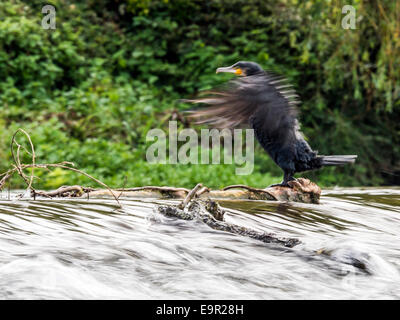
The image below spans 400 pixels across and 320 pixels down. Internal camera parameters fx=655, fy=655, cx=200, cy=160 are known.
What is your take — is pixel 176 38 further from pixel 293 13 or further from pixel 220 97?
pixel 220 97

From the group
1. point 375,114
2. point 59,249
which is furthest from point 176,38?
point 59,249

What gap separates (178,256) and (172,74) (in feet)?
24.4

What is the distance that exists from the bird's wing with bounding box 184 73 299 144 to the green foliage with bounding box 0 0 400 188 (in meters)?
3.35

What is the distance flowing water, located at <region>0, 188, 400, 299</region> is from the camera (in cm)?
249

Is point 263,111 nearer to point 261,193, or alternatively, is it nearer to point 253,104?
point 253,104

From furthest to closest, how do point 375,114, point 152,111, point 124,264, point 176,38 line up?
point 176,38, point 375,114, point 152,111, point 124,264

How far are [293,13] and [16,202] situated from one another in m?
7.08

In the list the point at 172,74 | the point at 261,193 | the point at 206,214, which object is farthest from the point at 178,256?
the point at 172,74

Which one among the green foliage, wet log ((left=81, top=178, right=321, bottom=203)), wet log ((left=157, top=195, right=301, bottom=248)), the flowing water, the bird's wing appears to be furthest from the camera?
the green foliage

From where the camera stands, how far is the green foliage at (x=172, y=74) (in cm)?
771

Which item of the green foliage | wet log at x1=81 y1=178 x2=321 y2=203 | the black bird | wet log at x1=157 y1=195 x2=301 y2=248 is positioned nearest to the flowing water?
wet log at x1=157 y1=195 x2=301 y2=248

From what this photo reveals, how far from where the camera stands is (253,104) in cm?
381

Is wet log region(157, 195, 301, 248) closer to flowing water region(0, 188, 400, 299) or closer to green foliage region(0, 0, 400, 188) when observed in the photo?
flowing water region(0, 188, 400, 299)

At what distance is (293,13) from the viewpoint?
9.89m
